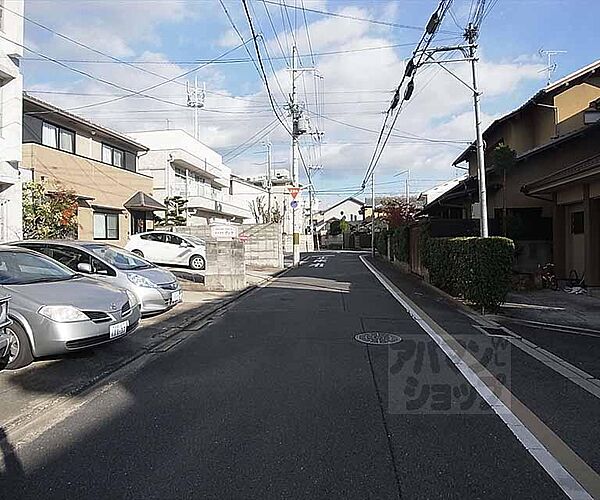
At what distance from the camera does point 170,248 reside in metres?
20.8

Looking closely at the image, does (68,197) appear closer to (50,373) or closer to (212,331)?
(212,331)

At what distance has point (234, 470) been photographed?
382cm

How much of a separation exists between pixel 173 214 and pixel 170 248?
30.8 feet

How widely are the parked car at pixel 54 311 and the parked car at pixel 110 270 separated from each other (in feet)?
7.58

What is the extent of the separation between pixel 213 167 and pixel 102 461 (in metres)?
38.8

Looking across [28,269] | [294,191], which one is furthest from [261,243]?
[28,269]

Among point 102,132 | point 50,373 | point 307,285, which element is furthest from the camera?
point 102,132

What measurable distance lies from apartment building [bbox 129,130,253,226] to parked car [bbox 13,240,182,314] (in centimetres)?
2178

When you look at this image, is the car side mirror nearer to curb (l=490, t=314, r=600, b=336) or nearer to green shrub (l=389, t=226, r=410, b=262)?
curb (l=490, t=314, r=600, b=336)

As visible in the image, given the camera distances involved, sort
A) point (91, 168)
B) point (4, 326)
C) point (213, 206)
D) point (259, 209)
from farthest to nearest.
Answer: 1. point (259, 209)
2. point (213, 206)
3. point (91, 168)
4. point (4, 326)

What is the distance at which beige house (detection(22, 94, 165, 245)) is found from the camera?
64.0 feet

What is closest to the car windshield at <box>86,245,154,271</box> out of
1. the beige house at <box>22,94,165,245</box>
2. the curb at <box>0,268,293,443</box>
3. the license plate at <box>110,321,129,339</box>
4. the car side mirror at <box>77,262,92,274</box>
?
the car side mirror at <box>77,262,92,274</box>

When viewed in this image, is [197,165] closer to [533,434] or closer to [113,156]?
[113,156]

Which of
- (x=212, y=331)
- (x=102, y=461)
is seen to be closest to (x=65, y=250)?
(x=212, y=331)
